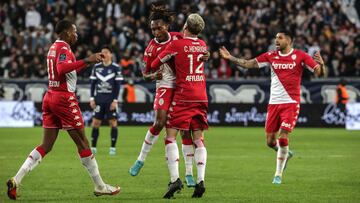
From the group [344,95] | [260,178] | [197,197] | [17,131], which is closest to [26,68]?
[17,131]

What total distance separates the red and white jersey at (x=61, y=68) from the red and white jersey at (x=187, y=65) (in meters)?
1.21

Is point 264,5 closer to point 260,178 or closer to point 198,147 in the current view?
point 260,178

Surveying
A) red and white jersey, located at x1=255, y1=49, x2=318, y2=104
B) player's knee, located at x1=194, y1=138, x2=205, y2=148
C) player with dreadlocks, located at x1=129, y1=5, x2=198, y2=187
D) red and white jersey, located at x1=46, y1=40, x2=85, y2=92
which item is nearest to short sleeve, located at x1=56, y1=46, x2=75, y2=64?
red and white jersey, located at x1=46, y1=40, x2=85, y2=92

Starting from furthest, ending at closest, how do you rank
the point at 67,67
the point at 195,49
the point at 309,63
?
the point at 309,63 < the point at 195,49 < the point at 67,67

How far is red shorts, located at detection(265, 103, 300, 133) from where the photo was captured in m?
14.9

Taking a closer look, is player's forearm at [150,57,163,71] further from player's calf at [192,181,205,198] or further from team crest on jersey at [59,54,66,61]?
player's calf at [192,181,205,198]

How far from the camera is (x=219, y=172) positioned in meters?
16.4

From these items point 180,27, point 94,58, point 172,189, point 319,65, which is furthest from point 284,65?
point 180,27

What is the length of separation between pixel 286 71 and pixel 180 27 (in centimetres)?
2013

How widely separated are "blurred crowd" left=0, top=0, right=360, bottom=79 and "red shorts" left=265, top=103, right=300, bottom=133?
19.3 m

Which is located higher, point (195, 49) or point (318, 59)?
point (195, 49)

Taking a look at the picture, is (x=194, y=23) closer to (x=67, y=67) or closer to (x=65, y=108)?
(x=67, y=67)

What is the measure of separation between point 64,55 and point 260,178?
4846 mm

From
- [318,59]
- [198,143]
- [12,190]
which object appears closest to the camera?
[12,190]
